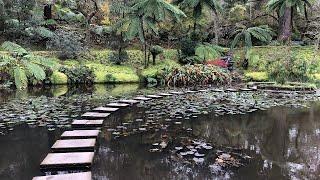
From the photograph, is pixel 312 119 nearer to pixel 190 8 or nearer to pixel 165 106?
pixel 165 106

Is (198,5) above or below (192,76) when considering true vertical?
above

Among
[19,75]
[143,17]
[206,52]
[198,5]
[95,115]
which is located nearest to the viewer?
[19,75]

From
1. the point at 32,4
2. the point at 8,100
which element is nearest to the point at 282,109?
the point at 8,100

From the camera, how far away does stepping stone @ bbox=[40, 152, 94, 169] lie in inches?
159

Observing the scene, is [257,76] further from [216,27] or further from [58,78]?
[58,78]

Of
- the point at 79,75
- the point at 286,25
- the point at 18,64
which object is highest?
the point at 286,25

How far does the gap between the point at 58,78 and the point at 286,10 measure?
12.8 m

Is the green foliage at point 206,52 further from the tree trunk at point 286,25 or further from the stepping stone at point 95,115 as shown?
the stepping stone at point 95,115

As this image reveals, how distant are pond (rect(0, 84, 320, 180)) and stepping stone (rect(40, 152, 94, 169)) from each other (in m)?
0.12

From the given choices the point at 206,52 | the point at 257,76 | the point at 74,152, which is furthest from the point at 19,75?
the point at 206,52

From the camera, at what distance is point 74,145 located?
15.7 feet

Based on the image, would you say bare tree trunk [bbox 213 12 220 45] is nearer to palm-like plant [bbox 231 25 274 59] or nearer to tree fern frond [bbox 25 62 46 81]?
palm-like plant [bbox 231 25 274 59]

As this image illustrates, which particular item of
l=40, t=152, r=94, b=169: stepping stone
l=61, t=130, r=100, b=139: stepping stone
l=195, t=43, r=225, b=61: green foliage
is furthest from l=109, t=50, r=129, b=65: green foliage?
l=40, t=152, r=94, b=169: stepping stone

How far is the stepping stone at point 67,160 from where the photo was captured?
4.03 metres
